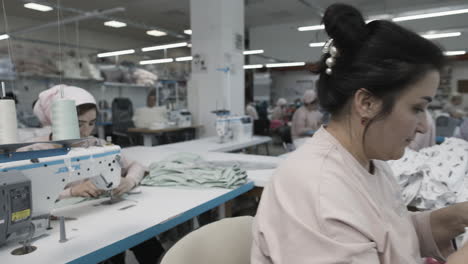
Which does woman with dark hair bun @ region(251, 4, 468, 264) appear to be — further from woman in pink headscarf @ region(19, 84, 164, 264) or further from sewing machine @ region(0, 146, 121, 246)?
woman in pink headscarf @ region(19, 84, 164, 264)

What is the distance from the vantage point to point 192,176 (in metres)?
1.92

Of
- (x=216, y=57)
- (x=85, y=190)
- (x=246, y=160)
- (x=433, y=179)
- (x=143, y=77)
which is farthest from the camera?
(x=143, y=77)

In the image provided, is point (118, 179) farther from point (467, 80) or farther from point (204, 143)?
point (467, 80)

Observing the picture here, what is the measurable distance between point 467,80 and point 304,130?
9.56 metres

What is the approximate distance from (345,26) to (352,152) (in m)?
0.34

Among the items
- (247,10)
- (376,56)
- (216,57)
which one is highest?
(247,10)

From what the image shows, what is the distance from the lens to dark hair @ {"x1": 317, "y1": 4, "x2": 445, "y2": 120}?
79cm

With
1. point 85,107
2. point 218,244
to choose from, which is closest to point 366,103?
point 218,244

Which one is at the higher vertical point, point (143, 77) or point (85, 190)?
point (143, 77)

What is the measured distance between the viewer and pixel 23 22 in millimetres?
8914

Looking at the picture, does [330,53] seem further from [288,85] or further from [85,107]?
[288,85]

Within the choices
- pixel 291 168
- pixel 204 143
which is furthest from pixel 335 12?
pixel 204 143

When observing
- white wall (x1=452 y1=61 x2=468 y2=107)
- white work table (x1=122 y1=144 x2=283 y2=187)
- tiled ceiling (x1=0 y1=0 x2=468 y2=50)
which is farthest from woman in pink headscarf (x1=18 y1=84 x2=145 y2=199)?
white wall (x1=452 y1=61 x2=468 y2=107)

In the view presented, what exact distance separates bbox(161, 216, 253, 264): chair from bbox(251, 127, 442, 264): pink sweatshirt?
0.20 m
